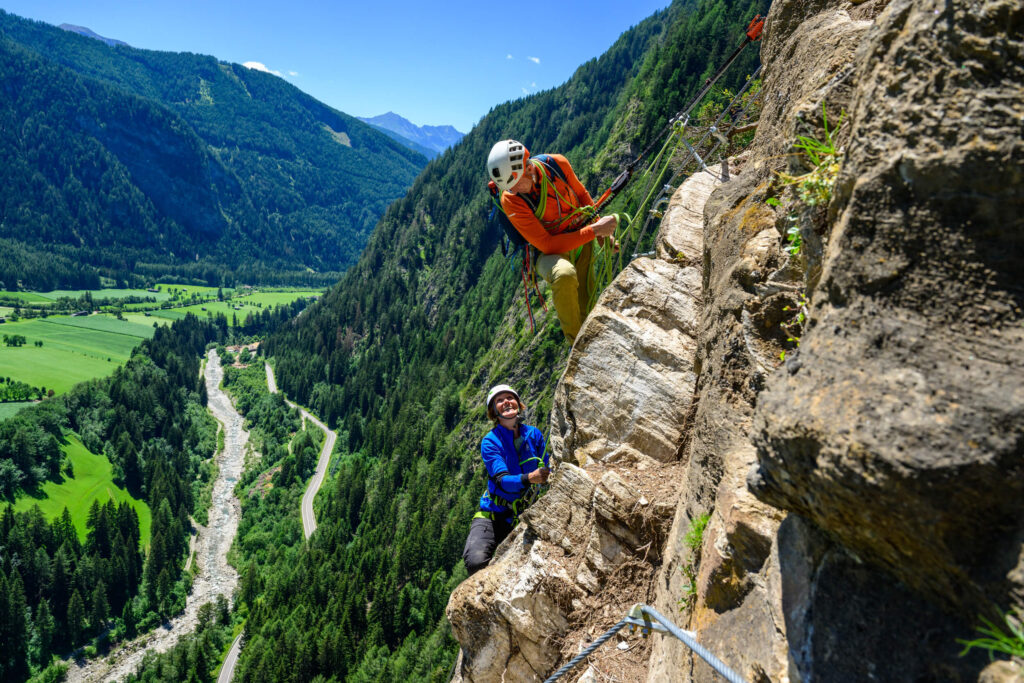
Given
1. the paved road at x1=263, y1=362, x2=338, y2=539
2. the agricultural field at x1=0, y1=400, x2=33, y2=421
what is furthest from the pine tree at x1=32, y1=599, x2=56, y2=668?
the agricultural field at x1=0, y1=400, x2=33, y2=421

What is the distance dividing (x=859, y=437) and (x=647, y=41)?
640 feet

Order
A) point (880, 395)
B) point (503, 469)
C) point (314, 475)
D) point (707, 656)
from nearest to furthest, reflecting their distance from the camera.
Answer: point (880, 395) < point (707, 656) < point (503, 469) < point (314, 475)

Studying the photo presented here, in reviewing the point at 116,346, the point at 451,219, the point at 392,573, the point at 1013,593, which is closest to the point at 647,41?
the point at 451,219

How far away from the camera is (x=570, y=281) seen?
8.77 meters

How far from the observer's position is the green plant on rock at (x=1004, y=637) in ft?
7.07

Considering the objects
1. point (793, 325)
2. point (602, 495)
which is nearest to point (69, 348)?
point (602, 495)

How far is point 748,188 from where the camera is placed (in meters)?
6.08

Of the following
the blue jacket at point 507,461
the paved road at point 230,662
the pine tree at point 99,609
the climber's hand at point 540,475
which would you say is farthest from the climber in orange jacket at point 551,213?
the pine tree at point 99,609

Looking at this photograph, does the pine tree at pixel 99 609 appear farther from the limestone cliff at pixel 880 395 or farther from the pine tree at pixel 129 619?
the limestone cliff at pixel 880 395

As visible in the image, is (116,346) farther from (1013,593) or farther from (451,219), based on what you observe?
(1013,593)

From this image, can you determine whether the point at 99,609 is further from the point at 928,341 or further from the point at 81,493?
the point at 928,341

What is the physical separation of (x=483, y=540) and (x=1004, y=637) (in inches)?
260

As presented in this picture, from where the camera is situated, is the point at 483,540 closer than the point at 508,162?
Yes

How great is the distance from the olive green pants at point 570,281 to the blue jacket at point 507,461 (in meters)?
2.11
